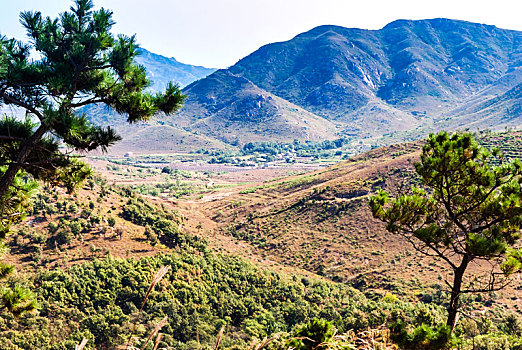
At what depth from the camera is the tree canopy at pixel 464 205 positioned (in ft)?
18.3

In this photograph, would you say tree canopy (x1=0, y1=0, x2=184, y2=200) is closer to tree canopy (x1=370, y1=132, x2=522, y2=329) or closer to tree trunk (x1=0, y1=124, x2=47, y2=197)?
tree trunk (x1=0, y1=124, x2=47, y2=197)

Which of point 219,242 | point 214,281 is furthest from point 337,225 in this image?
point 214,281

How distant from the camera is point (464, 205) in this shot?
6.35 m

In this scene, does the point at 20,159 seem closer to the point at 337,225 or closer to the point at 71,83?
the point at 71,83

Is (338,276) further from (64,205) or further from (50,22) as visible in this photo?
(50,22)

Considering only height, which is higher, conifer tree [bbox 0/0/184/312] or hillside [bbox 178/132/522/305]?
conifer tree [bbox 0/0/184/312]

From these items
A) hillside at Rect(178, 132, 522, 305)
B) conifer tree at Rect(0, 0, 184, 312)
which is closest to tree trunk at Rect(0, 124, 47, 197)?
conifer tree at Rect(0, 0, 184, 312)

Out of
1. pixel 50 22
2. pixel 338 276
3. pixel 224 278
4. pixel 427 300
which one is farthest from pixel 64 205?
pixel 427 300

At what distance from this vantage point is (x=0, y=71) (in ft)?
14.9

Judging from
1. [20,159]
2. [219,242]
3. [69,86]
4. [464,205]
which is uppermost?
[69,86]

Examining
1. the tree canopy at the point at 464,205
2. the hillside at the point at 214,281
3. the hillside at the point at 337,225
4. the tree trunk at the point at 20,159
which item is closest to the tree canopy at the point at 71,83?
the tree trunk at the point at 20,159

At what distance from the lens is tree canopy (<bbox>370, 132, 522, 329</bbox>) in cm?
557

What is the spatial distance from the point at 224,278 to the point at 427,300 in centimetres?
1716

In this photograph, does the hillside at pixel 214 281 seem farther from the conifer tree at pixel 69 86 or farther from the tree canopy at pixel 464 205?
the conifer tree at pixel 69 86
